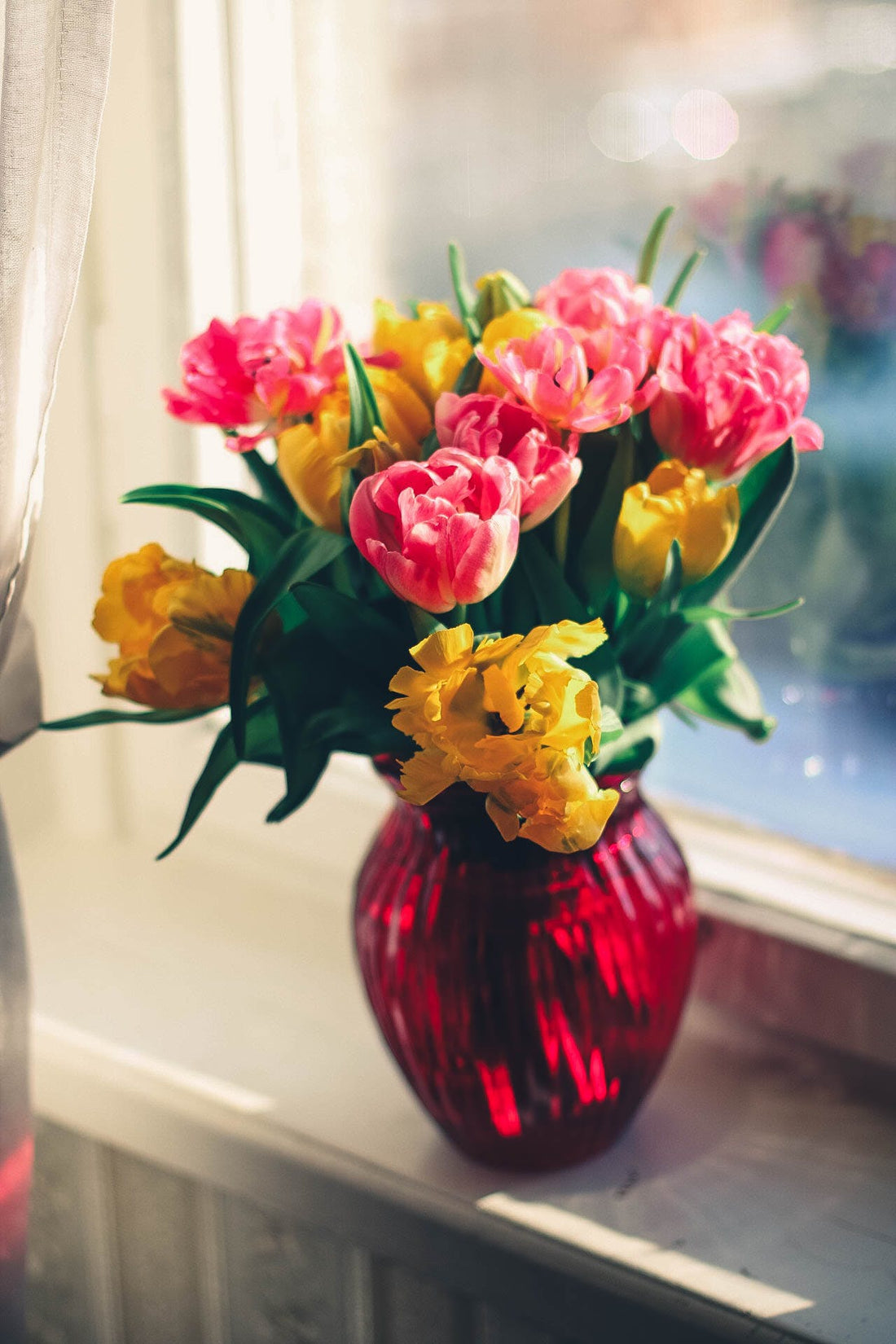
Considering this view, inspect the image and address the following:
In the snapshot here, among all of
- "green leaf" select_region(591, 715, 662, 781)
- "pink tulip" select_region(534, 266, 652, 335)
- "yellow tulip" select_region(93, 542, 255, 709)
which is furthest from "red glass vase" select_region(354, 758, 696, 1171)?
"pink tulip" select_region(534, 266, 652, 335)

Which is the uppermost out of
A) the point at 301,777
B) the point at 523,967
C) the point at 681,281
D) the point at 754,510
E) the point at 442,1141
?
the point at 681,281

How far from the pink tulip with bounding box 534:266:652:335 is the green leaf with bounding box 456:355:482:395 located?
0.05m

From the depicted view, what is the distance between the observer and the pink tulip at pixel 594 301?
57cm

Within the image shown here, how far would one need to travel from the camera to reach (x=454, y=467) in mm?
471

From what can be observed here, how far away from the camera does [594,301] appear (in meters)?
0.58

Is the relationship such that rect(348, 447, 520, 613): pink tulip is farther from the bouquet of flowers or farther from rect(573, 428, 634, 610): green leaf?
rect(573, 428, 634, 610): green leaf

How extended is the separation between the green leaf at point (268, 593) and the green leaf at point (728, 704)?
214mm

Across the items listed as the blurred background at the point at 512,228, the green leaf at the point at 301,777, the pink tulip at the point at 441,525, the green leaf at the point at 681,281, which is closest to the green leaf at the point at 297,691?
the green leaf at the point at 301,777

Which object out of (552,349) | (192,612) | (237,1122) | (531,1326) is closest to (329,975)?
(237,1122)

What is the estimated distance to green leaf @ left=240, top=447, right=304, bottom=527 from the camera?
1.99ft

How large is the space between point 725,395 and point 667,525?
0.06 meters

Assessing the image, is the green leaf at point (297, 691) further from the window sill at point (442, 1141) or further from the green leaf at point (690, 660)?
the window sill at point (442, 1141)

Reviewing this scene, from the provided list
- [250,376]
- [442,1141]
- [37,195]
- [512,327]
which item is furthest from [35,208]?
[442,1141]

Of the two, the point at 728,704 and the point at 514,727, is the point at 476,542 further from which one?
the point at 728,704
